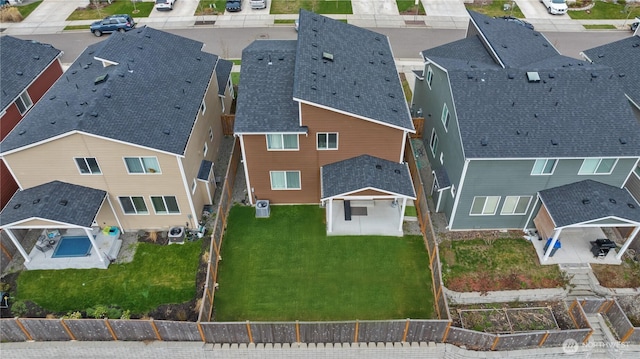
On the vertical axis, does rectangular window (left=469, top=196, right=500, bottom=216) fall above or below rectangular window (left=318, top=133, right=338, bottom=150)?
below

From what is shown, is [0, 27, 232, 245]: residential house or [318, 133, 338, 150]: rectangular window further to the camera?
[318, 133, 338, 150]: rectangular window

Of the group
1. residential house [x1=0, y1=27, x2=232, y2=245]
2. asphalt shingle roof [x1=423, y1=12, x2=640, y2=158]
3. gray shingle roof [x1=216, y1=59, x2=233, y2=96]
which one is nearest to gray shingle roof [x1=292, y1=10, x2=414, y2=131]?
asphalt shingle roof [x1=423, y1=12, x2=640, y2=158]

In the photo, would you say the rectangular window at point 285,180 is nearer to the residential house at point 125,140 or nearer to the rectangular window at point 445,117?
the residential house at point 125,140

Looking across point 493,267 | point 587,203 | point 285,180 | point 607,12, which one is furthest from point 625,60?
point 607,12

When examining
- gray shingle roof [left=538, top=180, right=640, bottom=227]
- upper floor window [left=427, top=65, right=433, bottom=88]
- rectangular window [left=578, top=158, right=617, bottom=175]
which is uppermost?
upper floor window [left=427, top=65, right=433, bottom=88]

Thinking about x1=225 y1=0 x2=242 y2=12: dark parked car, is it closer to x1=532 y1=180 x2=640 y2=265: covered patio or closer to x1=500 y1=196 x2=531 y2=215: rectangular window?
x1=500 y1=196 x2=531 y2=215: rectangular window

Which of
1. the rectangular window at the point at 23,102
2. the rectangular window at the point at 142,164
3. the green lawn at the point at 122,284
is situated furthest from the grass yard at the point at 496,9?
the rectangular window at the point at 23,102
